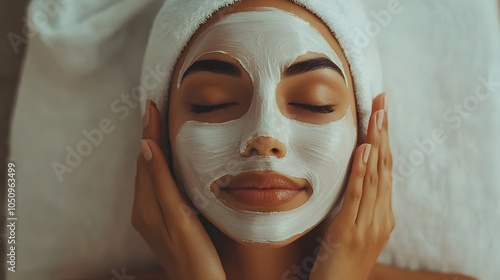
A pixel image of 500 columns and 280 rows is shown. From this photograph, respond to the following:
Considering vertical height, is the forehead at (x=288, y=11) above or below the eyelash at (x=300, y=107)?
above

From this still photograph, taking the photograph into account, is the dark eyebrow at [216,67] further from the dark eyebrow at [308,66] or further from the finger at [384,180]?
the finger at [384,180]

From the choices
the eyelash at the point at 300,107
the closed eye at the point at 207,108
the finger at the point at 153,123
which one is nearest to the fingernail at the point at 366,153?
the eyelash at the point at 300,107

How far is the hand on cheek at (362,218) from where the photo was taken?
98 centimetres

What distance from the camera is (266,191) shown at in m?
0.89

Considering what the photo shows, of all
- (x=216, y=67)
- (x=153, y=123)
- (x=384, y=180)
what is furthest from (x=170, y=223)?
(x=384, y=180)

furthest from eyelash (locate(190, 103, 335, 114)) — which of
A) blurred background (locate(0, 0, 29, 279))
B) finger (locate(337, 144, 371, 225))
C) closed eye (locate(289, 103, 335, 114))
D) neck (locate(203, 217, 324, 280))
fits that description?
blurred background (locate(0, 0, 29, 279))

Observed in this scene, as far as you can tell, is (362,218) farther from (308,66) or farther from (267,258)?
(308,66)

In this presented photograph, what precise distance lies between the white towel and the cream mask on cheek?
28 centimetres

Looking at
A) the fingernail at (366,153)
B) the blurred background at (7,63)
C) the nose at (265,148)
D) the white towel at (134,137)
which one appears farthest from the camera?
the blurred background at (7,63)

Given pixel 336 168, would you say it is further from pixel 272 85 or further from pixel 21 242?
pixel 21 242

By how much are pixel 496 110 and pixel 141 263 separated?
0.83 metres

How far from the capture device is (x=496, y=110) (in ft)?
3.79

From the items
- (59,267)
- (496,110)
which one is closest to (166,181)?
(59,267)

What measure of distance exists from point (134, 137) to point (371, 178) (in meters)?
0.51
